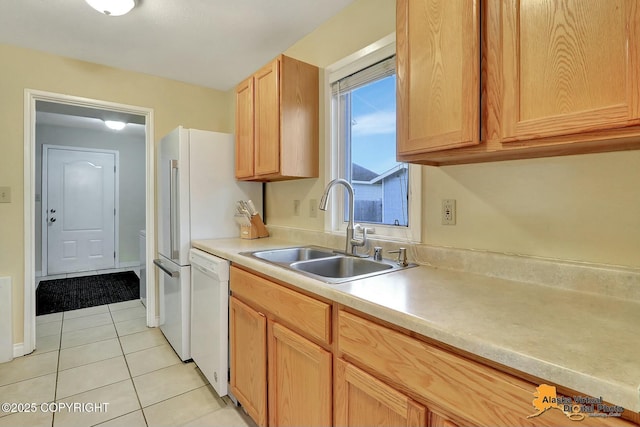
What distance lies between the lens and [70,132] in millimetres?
4820

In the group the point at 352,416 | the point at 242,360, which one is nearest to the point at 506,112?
the point at 352,416

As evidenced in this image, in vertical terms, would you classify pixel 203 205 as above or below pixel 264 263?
above

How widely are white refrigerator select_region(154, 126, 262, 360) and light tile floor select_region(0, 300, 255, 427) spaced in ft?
0.73

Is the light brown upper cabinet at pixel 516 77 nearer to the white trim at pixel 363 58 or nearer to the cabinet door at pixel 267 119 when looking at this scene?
the white trim at pixel 363 58

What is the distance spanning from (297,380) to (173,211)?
1.64 metres

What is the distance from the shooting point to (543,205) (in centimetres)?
110

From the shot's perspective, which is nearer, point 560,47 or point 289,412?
point 560,47

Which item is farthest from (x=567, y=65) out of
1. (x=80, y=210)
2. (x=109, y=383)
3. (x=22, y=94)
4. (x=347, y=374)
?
(x=80, y=210)

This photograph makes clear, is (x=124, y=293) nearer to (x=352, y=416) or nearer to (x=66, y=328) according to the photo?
(x=66, y=328)

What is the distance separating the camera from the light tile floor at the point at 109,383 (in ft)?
5.44

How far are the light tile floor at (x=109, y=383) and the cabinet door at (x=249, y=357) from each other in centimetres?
20

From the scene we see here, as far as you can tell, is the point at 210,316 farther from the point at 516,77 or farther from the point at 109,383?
the point at 516,77

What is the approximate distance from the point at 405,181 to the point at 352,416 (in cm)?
110

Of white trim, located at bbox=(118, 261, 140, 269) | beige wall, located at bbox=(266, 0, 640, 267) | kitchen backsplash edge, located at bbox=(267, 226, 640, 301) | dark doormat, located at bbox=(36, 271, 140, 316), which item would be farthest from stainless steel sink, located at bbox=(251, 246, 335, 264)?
white trim, located at bbox=(118, 261, 140, 269)
